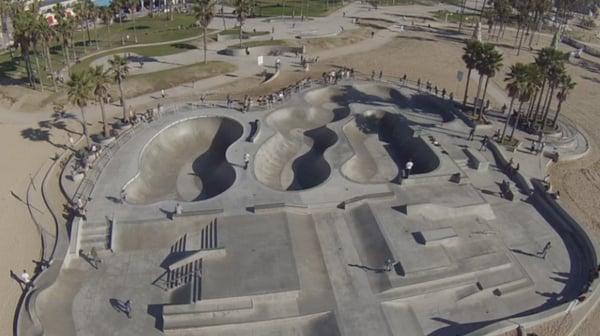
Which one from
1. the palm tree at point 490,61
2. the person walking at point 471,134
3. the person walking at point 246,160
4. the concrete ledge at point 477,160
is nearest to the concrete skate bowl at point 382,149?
the concrete ledge at point 477,160

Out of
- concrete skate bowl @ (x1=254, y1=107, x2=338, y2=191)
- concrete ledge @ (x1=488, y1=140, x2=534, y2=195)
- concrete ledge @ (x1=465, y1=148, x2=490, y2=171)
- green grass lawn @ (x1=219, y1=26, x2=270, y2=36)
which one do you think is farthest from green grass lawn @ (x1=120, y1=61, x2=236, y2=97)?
concrete ledge @ (x1=488, y1=140, x2=534, y2=195)

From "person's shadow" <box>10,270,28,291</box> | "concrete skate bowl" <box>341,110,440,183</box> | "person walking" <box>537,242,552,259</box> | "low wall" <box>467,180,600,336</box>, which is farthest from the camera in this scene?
"concrete skate bowl" <box>341,110,440,183</box>

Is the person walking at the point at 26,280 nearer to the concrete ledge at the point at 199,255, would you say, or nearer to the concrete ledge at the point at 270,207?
the concrete ledge at the point at 199,255

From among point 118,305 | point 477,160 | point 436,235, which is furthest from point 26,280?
point 477,160

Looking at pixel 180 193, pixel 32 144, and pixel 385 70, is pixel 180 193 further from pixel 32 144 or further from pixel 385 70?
pixel 385 70

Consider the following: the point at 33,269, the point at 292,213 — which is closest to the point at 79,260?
the point at 33,269

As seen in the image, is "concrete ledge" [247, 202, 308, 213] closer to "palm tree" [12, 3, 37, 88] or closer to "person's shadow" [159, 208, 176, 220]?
"person's shadow" [159, 208, 176, 220]
